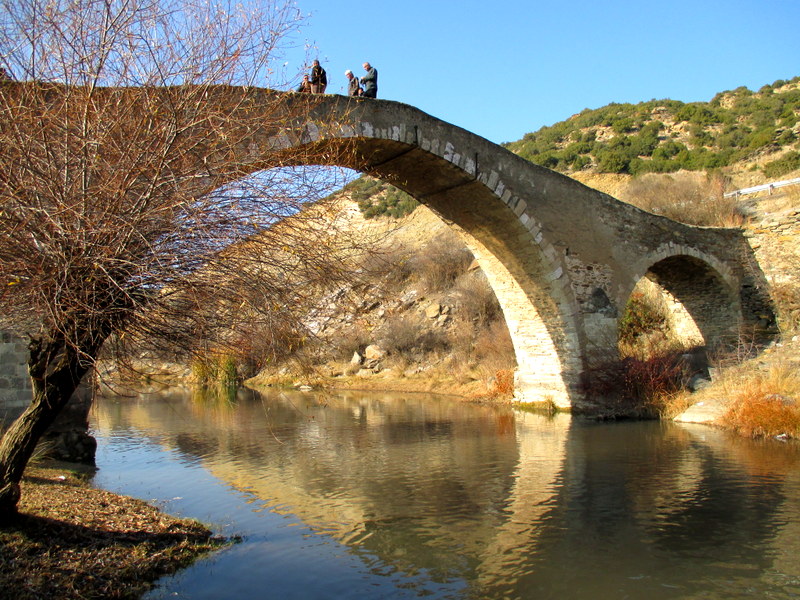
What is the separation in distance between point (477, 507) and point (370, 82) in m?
6.23

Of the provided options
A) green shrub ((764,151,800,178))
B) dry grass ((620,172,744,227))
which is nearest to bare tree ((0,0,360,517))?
dry grass ((620,172,744,227))

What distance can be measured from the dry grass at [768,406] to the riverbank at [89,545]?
26.2ft

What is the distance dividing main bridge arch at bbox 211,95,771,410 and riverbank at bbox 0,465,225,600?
6018mm

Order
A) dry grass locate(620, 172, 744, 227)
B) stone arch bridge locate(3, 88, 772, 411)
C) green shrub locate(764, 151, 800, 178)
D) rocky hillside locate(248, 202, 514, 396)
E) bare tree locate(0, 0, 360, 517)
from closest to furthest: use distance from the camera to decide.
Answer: bare tree locate(0, 0, 360, 517) < stone arch bridge locate(3, 88, 772, 411) < rocky hillside locate(248, 202, 514, 396) < dry grass locate(620, 172, 744, 227) < green shrub locate(764, 151, 800, 178)

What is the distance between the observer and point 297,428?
38.3 ft

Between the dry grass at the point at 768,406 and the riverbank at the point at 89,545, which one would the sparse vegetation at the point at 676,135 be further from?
the riverbank at the point at 89,545

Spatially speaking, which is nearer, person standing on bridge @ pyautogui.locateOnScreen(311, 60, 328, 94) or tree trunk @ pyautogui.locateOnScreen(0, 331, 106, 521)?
tree trunk @ pyautogui.locateOnScreen(0, 331, 106, 521)

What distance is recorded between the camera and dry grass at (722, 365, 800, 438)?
940 centimetres

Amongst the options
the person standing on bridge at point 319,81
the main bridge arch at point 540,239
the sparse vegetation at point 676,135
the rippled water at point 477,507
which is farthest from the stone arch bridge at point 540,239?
the sparse vegetation at point 676,135

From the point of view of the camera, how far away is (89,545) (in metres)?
4.37

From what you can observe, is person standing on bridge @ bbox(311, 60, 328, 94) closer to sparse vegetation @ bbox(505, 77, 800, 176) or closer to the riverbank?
the riverbank

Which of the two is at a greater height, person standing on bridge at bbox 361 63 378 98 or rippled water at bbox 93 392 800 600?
person standing on bridge at bbox 361 63 378 98

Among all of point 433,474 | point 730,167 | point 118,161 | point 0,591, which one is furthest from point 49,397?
point 730,167

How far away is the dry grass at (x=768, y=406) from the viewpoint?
9.40 metres
